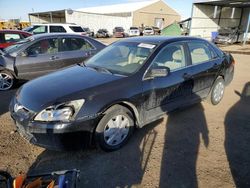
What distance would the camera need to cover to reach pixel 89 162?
10.2 ft

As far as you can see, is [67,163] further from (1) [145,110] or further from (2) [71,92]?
(1) [145,110]

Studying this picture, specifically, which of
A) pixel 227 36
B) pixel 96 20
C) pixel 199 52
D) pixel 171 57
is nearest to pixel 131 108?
pixel 171 57

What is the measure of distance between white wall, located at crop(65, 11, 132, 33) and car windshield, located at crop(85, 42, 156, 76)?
112 ft

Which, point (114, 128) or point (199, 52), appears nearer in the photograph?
point (114, 128)

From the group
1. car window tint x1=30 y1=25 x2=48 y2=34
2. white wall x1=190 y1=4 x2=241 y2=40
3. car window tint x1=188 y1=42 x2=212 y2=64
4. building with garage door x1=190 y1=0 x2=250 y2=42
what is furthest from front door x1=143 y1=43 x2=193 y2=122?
white wall x1=190 y1=4 x2=241 y2=40

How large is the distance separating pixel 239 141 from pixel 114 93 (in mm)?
2176

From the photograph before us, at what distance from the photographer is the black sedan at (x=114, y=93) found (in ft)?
9.48

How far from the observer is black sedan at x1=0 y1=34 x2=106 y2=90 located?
603 cm

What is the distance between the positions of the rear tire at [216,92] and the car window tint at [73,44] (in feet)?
12.4

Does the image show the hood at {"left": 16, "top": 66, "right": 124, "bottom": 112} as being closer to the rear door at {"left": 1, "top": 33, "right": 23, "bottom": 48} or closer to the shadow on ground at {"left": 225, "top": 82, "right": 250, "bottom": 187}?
the shadow on ground at {"left": 225, "top": 82, "right": 250, "bottom": 187}

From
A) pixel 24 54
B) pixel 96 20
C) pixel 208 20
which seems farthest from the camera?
pixel 96 20

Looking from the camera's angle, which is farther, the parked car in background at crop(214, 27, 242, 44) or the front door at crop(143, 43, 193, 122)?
the parked car in background at crop(214, 27, 242, 44)

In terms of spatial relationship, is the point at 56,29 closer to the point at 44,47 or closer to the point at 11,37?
the point at 11,37

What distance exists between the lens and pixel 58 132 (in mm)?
2834
